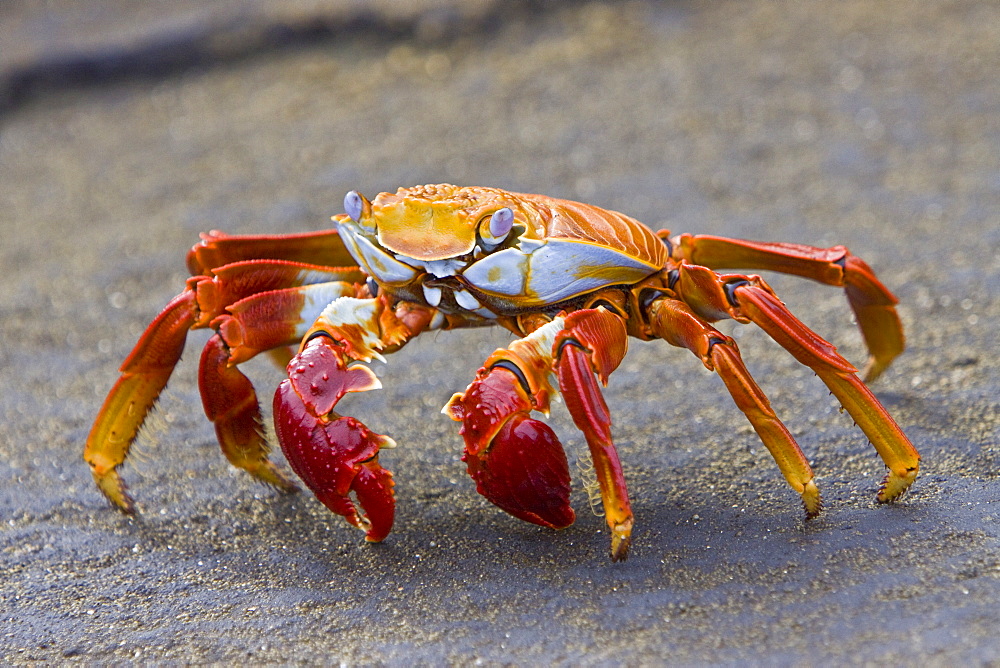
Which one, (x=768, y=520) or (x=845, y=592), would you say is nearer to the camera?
(x=845, y=592)

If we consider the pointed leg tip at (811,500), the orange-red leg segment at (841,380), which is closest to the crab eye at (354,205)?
the orange-red leg segment at (841,380)

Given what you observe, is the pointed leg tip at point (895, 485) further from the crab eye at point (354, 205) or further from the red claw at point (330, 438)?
the crab eye at point (354, 205)

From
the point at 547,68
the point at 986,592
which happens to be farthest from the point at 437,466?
the point at 547,68

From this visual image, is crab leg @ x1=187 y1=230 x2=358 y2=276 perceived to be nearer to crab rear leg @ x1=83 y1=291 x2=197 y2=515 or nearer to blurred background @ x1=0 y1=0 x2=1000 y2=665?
crab rear leg @ x1=83 y1=291 x2=197 y2=515

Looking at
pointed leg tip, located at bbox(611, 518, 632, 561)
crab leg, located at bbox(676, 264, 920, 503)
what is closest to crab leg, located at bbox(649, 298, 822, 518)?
crab leg, located at bbox(676, 264, 920, 503)

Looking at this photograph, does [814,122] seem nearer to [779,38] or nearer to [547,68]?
[779,38]
